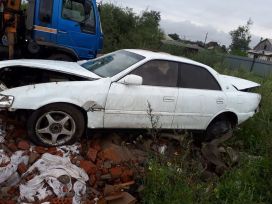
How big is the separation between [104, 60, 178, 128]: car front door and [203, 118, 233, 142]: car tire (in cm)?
93

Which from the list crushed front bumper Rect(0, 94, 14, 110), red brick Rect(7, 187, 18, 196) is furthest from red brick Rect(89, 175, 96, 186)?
crushed front bumper Rect(0, 94, 14, 110)

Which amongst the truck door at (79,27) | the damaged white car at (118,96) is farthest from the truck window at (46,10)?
the damaged white car at (118,96)

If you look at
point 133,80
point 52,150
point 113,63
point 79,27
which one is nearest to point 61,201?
point 52,150

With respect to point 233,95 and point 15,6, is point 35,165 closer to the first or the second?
point 233,95

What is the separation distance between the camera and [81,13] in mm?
9539

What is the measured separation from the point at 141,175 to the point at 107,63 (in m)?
2.17

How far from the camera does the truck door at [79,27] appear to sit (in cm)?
922

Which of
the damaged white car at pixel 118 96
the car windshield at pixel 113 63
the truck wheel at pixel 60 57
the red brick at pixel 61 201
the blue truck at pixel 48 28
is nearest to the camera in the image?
the red brick at pixel 61 201

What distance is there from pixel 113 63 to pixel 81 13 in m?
4.12

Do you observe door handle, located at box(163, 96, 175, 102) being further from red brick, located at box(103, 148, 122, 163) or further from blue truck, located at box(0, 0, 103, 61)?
blue truck, located at box(0, 0, 103, 61)

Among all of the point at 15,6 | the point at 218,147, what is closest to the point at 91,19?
the point at 15,6

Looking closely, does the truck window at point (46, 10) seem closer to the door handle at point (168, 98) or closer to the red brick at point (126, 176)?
the door handle at point (168, 98)

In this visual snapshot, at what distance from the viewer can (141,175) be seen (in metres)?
4.62

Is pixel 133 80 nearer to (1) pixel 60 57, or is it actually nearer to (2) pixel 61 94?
(2) pixel 61 94
